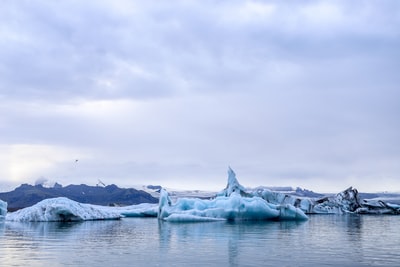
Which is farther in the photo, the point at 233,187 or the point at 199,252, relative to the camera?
the point at 233,187

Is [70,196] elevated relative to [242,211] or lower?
elevated

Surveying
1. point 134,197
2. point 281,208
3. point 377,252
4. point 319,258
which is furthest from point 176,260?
point 134,197

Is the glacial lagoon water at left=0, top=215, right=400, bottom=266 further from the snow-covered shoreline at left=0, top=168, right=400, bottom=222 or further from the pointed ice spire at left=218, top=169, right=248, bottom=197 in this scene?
the pointed ice spire at left=218, top=169, right=248, bottom=197

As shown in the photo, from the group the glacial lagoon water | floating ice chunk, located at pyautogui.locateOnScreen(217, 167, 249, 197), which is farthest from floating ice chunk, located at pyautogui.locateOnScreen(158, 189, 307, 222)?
the glacial lagoon water

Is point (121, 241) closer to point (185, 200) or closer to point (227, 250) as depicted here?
point (227, 250)

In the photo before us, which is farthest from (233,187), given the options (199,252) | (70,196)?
(70,196)

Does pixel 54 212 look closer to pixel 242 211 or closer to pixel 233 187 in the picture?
pixel 242 211

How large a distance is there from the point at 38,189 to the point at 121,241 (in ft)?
360

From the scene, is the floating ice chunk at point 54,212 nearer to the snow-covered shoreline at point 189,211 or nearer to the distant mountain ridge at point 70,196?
the snow-covered shoreline at point 189,211

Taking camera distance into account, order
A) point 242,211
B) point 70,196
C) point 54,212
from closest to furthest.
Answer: point 54,212 → point 242,211 → point 70,196

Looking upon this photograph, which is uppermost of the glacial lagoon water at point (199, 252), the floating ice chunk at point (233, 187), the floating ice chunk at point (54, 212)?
the floating ice chunk at point (233, 187)

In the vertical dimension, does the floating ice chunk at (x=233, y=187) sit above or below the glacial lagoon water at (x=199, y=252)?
above

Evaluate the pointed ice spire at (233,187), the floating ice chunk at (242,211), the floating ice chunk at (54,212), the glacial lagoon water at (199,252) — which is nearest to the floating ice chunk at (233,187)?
the pointed ice spire at (233,187)

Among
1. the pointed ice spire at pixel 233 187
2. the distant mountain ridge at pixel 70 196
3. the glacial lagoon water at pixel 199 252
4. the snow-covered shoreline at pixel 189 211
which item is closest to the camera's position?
the glacial lagoon water at pixel 199 252
